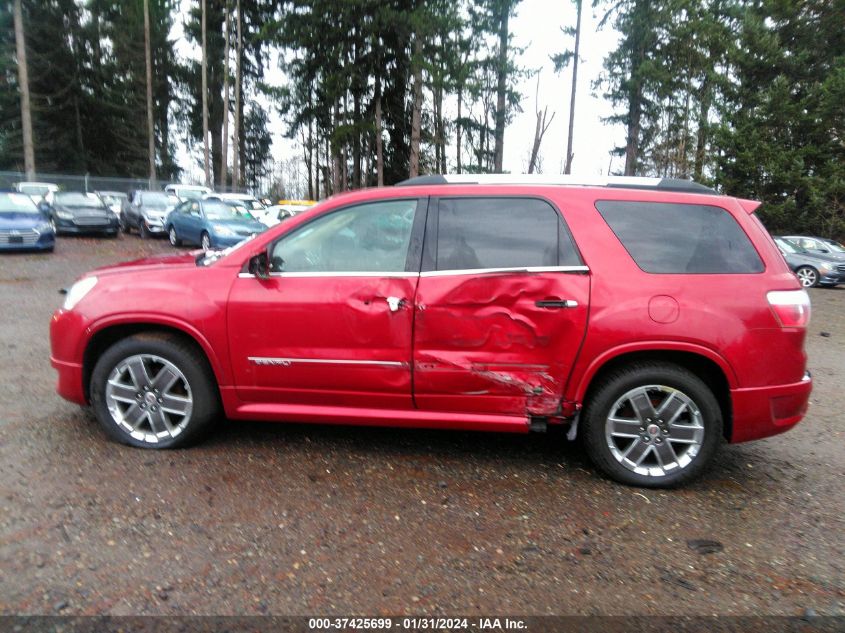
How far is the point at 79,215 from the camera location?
62.7 feet

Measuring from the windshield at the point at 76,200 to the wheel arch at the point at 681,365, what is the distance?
64.7 feet

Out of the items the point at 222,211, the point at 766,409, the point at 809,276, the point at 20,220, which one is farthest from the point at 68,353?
the point at 809,276

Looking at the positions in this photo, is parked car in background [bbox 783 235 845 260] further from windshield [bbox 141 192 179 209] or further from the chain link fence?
the chain link fence

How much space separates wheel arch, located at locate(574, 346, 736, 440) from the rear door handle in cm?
36

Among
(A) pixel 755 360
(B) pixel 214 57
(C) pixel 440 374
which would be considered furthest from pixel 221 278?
(B) pixel 214 57

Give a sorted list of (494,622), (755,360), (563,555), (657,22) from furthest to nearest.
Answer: (657,22) → (755,360) → (563,555) → (494,622)

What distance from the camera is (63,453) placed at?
4.05 m

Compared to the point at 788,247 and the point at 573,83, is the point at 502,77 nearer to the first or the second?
the point at 573,83

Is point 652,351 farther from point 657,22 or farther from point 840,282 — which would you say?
point 657,22

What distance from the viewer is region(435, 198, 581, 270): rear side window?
12.5 feet

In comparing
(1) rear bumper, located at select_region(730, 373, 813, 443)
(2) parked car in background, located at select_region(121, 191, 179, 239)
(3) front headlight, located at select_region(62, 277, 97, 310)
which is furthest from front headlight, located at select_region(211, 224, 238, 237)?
(1) rear bumper, located at select_region(730, 373, 813, 443)

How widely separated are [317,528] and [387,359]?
1067 mm

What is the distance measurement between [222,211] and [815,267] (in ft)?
57.2

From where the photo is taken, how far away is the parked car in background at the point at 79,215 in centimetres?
1908
